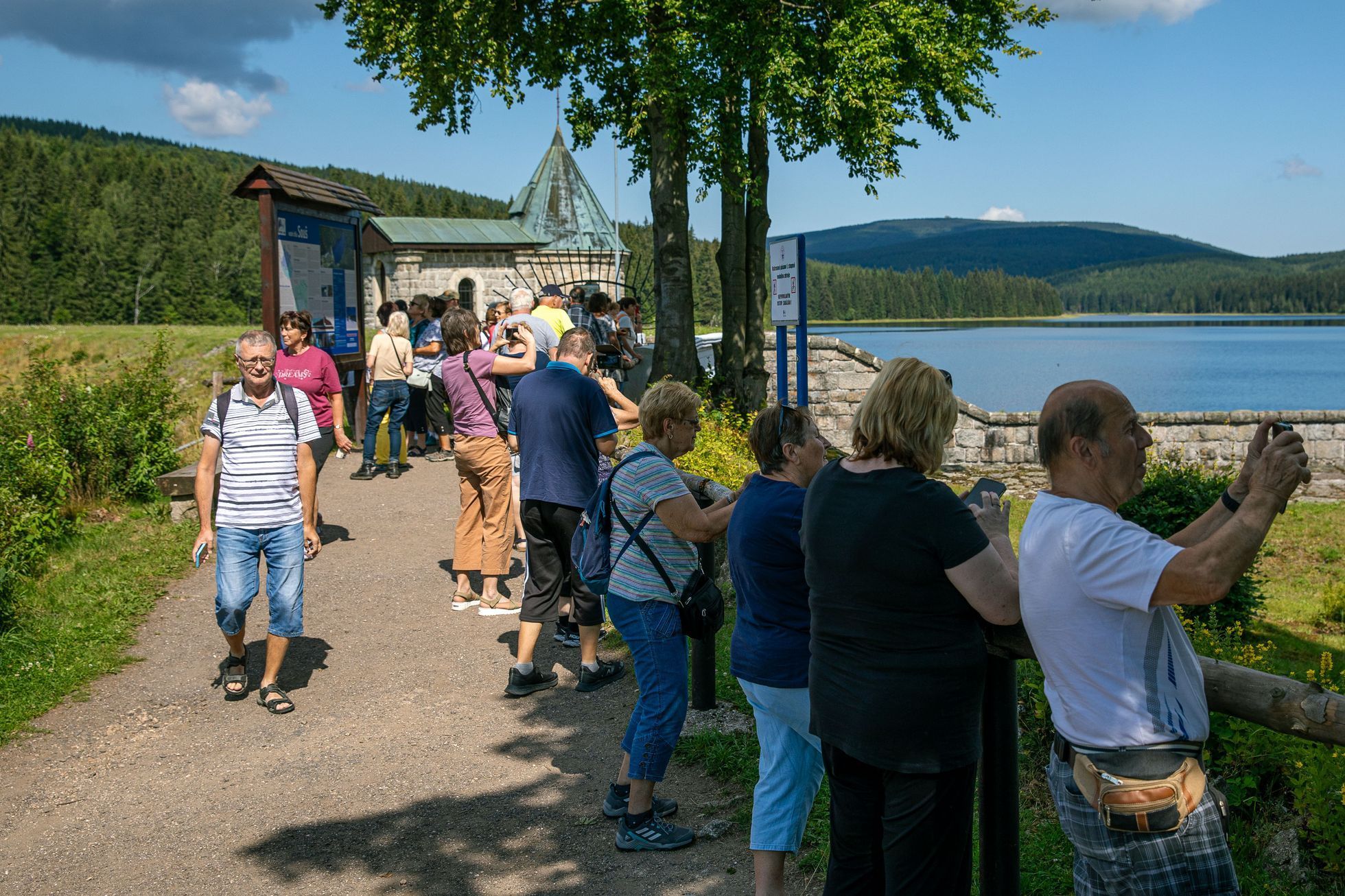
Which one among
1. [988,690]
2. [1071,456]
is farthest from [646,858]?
[1071,456]

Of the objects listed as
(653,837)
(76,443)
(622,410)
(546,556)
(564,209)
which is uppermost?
(564,209)

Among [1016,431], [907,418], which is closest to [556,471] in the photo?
[907,418]

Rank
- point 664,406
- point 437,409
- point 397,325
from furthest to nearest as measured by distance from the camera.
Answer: point 437,409 < point 397,325 < point 664,406

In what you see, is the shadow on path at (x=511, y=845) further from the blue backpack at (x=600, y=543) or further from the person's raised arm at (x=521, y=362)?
the person's raised arm at (x=521, y=362)

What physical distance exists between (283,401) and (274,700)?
1.73 meters

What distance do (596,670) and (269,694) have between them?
74.6 inches

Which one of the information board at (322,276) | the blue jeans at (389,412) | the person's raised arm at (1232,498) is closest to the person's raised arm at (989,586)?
the person's raised arm at (1232,498)

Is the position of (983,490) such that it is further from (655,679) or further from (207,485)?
(207,485)

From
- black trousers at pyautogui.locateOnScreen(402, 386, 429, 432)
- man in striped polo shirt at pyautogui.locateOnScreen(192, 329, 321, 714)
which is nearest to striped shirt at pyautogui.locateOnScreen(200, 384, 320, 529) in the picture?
man in striped polo shirt at pyautogui.locateOnScreen(192, 329, 321, 714)

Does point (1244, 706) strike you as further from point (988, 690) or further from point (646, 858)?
point (646, 858)

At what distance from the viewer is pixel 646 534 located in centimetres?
429

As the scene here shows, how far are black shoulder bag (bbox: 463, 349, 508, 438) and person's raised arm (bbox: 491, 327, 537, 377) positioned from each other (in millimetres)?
189

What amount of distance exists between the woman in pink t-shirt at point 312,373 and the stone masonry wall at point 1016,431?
12085mm

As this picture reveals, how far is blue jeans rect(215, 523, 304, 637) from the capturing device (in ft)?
19.7
